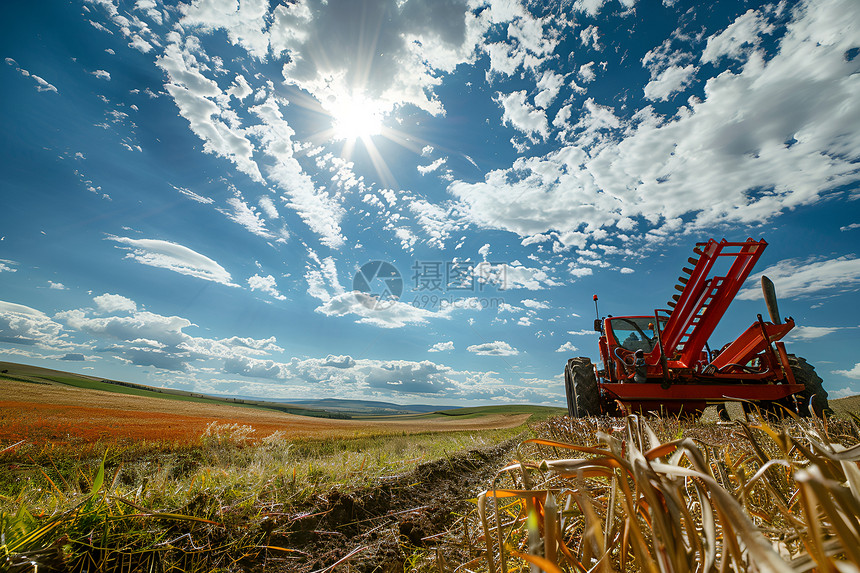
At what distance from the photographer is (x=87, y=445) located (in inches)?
206

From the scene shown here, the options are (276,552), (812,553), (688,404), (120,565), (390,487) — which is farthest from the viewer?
(688,404)

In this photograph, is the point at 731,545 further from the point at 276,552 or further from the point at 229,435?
the point at 229,435

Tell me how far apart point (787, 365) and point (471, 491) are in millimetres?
8620

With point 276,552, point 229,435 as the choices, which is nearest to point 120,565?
point 276,552

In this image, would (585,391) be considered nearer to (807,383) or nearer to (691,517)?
(807,383)

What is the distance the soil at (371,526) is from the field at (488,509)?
0.5 inches

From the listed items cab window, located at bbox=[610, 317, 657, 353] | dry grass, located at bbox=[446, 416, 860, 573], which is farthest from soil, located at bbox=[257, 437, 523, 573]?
cab window, located at bbox=[610, 317, 657, 353]

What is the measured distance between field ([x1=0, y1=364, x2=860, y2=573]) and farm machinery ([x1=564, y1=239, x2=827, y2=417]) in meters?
5.21

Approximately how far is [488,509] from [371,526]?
4.12 feet

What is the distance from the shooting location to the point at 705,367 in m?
8.84

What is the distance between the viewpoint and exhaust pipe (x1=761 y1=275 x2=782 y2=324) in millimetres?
7102

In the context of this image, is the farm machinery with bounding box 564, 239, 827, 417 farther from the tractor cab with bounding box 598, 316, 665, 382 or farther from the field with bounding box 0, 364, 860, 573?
the field with bounding box 0, 364, 860, 573

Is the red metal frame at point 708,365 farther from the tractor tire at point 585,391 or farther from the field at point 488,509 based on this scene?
the field at point 488,509

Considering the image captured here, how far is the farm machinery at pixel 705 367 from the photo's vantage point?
26.5 feet
